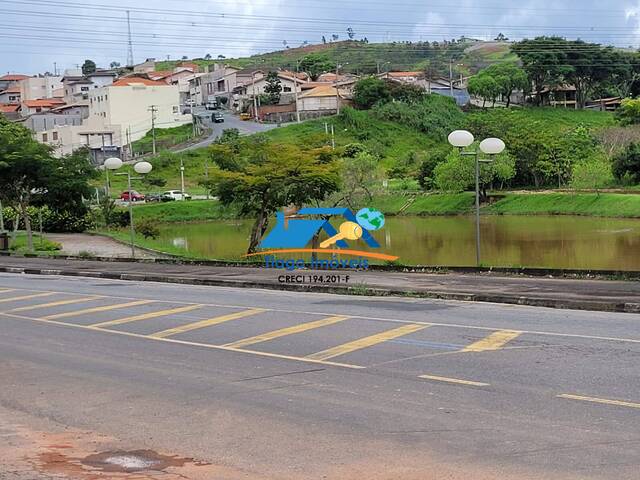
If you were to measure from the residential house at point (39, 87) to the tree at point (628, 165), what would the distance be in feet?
364

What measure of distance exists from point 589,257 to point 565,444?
33358mm

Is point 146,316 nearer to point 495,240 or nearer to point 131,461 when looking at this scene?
point 131,461

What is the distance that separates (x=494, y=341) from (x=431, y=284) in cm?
817

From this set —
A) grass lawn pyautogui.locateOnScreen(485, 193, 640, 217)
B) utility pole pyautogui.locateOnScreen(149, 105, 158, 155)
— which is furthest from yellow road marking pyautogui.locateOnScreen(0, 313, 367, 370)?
utility pole pyautogui.locateOnScreen(149, 105, 158, 155)

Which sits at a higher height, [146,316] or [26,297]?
[26,297]

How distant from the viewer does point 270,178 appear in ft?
116

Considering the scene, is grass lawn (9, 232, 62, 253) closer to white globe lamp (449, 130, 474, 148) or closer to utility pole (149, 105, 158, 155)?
white globe lamp (449, 130, 474, 148)

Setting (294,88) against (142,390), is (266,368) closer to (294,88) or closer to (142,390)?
(142,390)

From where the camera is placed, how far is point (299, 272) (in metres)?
25.8

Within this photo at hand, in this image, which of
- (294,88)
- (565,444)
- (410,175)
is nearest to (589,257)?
(565,444)

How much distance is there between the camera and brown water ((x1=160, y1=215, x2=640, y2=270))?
1511 inches

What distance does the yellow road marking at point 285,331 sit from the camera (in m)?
13.8

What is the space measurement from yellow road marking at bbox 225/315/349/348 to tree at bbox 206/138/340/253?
1924cm

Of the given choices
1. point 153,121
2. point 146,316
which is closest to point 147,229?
point 146,316
